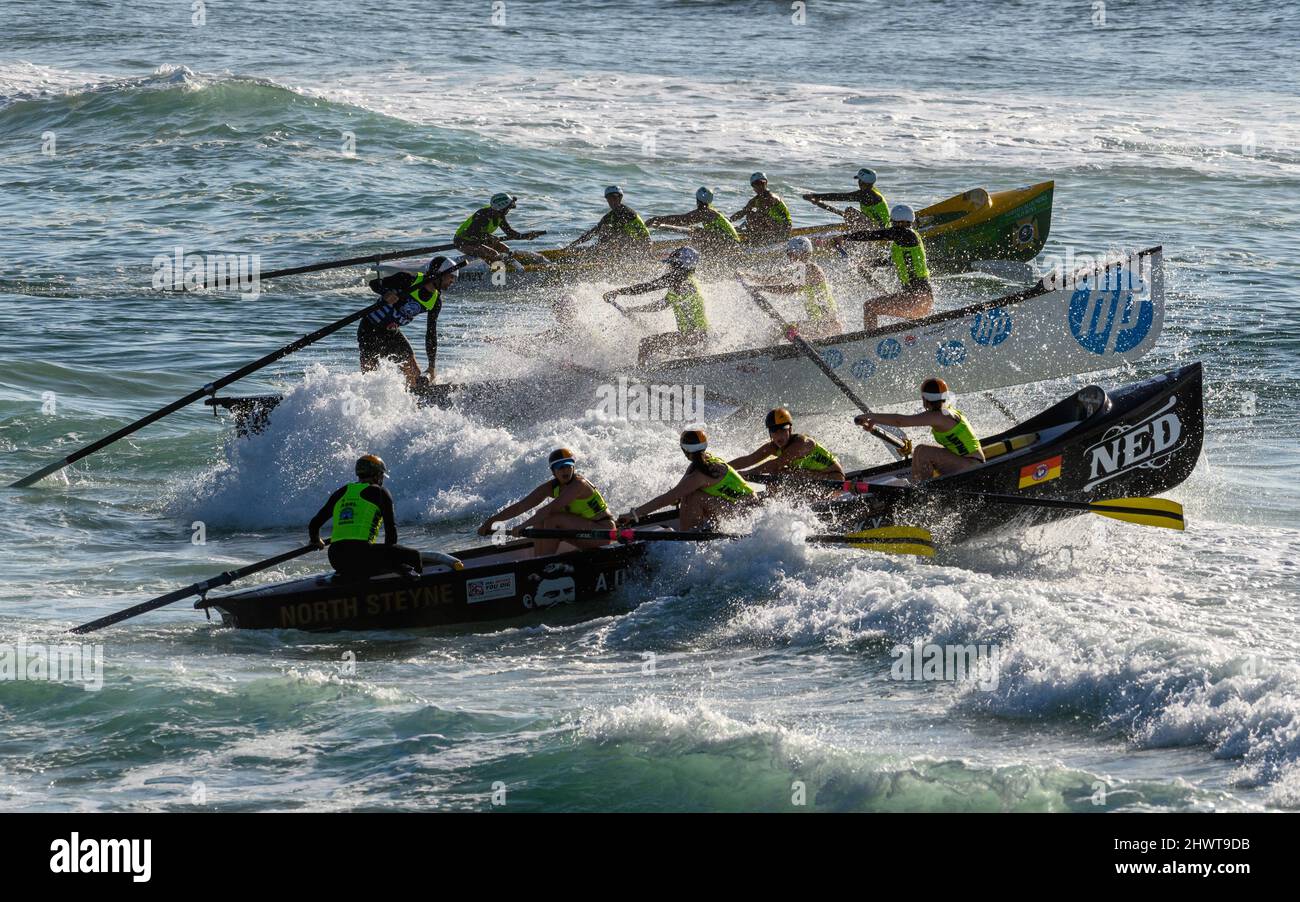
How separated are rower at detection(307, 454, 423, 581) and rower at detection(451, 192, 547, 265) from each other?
29.4ft

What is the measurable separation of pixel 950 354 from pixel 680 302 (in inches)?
128

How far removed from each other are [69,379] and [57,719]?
10.7m

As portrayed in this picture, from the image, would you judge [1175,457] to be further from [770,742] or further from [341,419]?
[341,419]

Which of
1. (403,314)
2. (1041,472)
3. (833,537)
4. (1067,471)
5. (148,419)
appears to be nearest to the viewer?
(833,537)

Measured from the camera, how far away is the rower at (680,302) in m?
17.7

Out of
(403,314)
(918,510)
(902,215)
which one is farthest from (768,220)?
(918,510)

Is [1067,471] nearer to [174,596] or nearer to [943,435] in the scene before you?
[943,435]

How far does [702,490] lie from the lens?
41.4 ft

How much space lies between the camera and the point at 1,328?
21641mm

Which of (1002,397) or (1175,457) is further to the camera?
(1002,397)

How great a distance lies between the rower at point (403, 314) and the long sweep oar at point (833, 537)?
18.3ft
